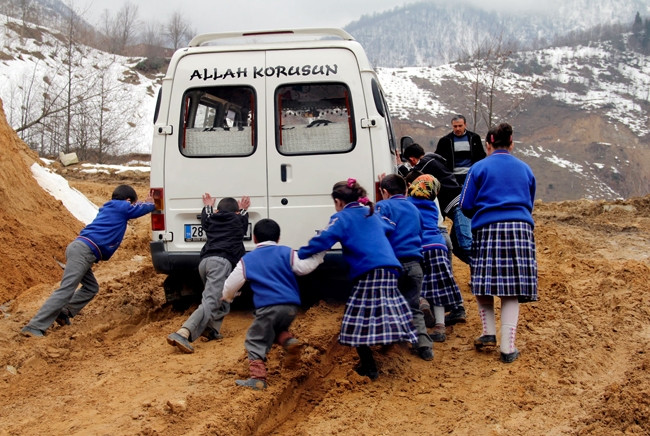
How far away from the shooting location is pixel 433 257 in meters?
5.95

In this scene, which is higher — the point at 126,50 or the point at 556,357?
the point at 126,50

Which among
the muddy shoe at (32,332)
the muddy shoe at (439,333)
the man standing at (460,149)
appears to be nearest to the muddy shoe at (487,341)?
the muddy shoe at (439,333)

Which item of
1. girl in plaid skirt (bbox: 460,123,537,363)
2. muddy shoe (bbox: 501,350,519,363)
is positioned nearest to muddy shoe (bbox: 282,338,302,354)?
girl in plaid skirt (bbox: 460,123,537,363)

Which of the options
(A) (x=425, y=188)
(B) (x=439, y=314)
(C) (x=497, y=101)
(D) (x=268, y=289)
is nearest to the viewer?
(D) (x=268, y=289)

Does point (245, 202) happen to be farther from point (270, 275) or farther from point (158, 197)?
point (270, 275)

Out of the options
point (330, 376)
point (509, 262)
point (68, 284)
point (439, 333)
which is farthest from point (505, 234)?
point (68, 284)

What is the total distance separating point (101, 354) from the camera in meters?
5.82

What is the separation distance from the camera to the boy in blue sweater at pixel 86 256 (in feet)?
20.7

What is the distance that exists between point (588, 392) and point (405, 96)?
75232mm

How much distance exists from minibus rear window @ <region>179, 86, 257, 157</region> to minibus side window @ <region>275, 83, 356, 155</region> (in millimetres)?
292

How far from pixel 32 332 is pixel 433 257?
3.65 metres

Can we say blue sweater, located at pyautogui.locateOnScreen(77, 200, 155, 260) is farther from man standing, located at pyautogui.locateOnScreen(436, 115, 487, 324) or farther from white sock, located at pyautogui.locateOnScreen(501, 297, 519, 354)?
white sock, located at pyautogui.locateOnScreen(501, 297, 519, 354)

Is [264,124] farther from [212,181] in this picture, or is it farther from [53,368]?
[53,368]

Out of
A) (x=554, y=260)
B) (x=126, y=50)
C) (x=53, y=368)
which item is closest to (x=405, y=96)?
(x=126, y=50)
